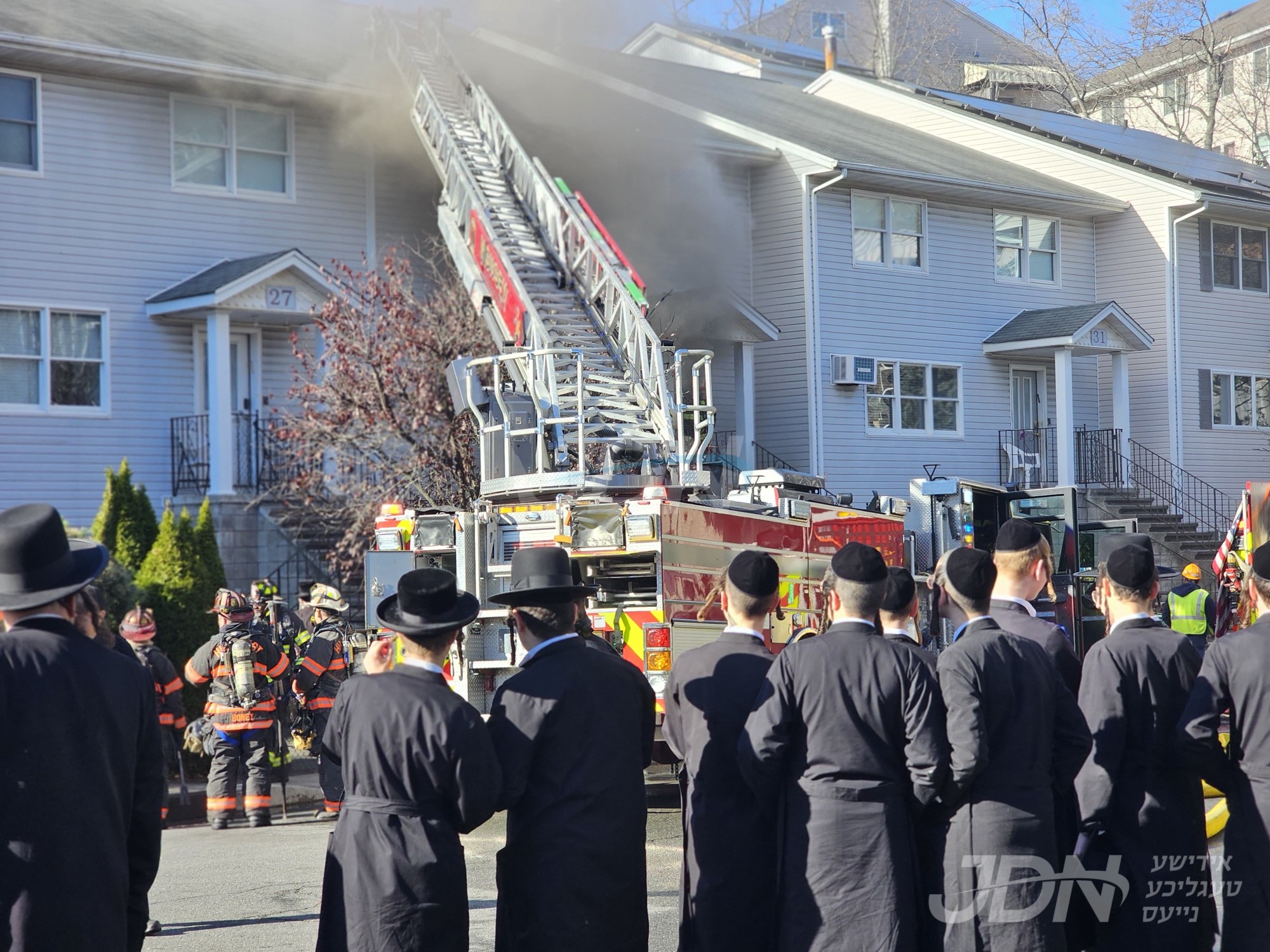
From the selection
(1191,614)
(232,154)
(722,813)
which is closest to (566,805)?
(722,813)

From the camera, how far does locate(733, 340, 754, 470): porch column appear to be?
2070cm

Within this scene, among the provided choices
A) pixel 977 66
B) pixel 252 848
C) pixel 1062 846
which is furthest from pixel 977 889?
pixel 977 66

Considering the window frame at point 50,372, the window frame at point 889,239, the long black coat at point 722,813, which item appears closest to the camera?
the long black coat at point 722,813

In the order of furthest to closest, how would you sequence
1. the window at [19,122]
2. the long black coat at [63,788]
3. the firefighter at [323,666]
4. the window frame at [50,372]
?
the window at [19,122] < the window frame at [50,372] < the firefighter at [323,666] < the long black coat at [63,788]

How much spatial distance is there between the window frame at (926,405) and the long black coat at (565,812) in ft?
58.0

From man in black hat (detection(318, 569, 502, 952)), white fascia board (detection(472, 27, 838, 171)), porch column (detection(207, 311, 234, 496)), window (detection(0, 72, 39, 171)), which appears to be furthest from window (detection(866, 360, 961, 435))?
man in black hat (detection(318, 569, 502, 952))

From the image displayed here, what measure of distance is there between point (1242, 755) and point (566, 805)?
2327mm

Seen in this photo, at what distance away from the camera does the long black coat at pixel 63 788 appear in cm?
379

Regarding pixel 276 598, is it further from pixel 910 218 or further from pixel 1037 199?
pixel 1037 199

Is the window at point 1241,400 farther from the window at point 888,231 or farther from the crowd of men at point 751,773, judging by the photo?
the crowd of men at point 751,773

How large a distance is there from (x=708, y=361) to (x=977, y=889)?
301 inches

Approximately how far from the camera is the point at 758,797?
4684 mm

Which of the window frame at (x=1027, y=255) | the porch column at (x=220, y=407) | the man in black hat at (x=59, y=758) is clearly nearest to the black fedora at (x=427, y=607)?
the man in black hat at (x=59, y=758)

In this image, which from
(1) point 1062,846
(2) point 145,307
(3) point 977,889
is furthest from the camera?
(2) point 145,307
